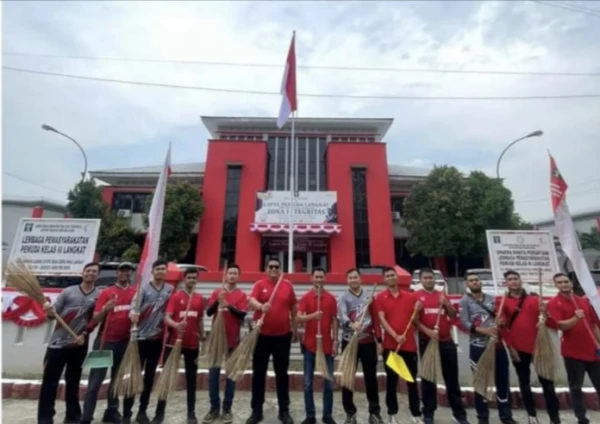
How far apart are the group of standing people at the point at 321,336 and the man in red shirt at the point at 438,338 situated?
0.04 feet

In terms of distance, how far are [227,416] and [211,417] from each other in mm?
169

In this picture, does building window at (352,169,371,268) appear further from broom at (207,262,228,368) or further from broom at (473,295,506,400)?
broom at (207,262,228,368)

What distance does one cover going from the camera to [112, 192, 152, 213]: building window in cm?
2303

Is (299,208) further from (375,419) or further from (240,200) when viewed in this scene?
(375,419)

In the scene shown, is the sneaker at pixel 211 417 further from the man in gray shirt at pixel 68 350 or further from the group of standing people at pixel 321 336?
the man in gray shirt at pixel 68 350

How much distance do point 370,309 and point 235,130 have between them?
23.2 m

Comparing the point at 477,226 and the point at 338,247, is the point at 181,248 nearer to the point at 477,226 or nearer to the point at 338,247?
the point at 338,247

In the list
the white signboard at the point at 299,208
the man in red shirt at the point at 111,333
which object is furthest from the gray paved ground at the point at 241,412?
the white signboard at the point at 299,208

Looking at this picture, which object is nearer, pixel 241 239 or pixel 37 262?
pixel 37 262

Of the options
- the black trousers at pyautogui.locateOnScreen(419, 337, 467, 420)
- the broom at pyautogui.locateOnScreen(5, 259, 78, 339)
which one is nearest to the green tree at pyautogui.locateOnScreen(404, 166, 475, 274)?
the black trousers at pyautogui.locateOnScreen(419, 337, 467, 420)

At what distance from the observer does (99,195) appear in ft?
63.5

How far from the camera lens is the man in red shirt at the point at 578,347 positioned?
3934 millimetres

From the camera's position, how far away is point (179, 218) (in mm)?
18797

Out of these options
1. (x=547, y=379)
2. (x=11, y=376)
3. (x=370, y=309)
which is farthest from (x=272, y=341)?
(x=11, y=376)
